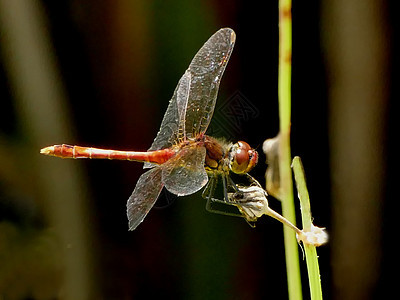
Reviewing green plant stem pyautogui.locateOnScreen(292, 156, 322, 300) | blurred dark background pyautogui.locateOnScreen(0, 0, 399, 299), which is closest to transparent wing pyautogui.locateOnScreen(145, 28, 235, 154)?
blurred dark background pyautogui.locateOnScreen(0, 0, 399, 299)

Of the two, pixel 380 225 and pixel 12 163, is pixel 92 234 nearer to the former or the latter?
pixel 12 163

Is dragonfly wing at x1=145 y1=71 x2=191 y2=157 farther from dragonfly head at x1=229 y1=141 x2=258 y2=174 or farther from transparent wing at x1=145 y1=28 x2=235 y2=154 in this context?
dragonfly head at x1=229 y1=141 x2=258 y2=174

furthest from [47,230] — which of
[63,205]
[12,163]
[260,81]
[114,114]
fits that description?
[260,81]

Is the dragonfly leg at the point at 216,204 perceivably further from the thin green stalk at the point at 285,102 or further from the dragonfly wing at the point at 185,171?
Result: the thin green stalk at the point at 285,102

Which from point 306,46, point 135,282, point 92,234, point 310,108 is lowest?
point 135,282

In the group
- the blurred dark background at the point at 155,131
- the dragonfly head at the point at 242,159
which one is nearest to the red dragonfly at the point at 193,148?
the dragonfly head at the point at 242,159

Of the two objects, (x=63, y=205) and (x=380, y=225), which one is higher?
(x=63, y=205)

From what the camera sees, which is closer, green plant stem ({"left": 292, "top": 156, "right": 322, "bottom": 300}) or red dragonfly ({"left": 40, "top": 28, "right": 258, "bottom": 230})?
green plant stem ({"left": 292, "top": 156, "right": 322, "bottom": 300})
